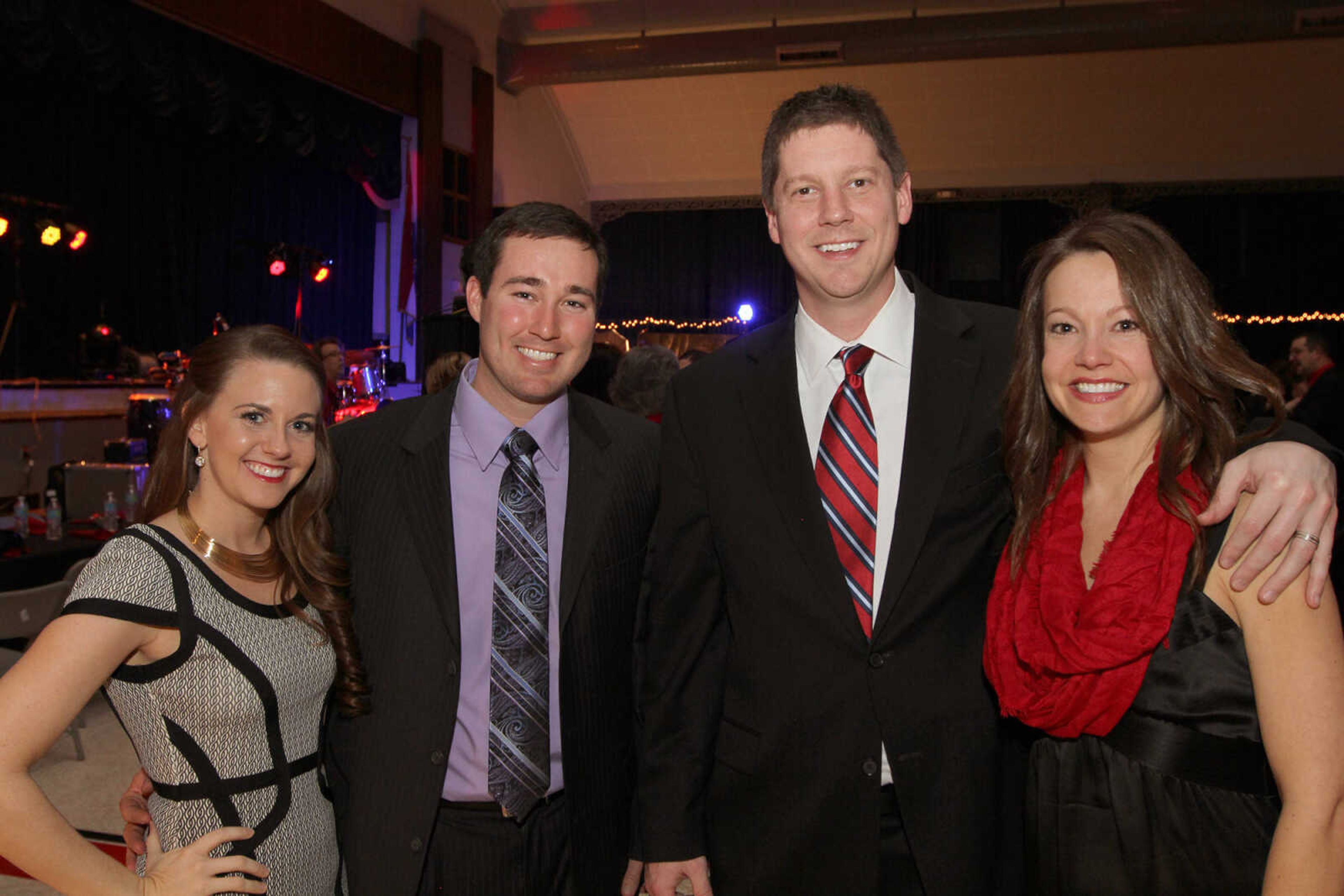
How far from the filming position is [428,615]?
66.8 inches

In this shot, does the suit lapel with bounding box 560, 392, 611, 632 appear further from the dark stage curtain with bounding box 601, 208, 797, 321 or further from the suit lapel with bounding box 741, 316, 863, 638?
the dark stage curtain with bounding box 601, 208, 797, 321

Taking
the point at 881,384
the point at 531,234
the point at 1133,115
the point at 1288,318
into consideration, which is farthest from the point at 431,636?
the point at 1288,318

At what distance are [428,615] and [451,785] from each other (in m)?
0.29

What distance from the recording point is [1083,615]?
4.76ft

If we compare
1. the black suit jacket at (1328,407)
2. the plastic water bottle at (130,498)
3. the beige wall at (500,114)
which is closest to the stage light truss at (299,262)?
the beige wall at (500,114)

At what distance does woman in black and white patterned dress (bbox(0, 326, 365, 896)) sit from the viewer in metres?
1.36

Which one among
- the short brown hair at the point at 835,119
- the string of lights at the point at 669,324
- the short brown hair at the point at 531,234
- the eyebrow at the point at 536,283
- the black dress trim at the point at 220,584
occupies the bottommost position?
the black dress trim at the point at 220,584

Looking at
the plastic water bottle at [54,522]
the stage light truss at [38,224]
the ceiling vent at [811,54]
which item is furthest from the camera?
the ceiling vent at [811,54]

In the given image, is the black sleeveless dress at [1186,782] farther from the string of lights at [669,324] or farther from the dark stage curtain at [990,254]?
the string of lights at [669,324]

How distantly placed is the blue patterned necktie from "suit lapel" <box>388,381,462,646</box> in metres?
0.08

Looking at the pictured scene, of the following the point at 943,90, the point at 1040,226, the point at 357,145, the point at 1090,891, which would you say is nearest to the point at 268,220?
A: the point at 357,145

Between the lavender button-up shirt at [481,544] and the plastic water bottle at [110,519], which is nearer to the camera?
the lavender button-up shirt at [481,544]

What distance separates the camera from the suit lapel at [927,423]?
5.32 ft

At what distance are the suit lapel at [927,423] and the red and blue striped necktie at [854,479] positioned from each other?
0.04 meters
